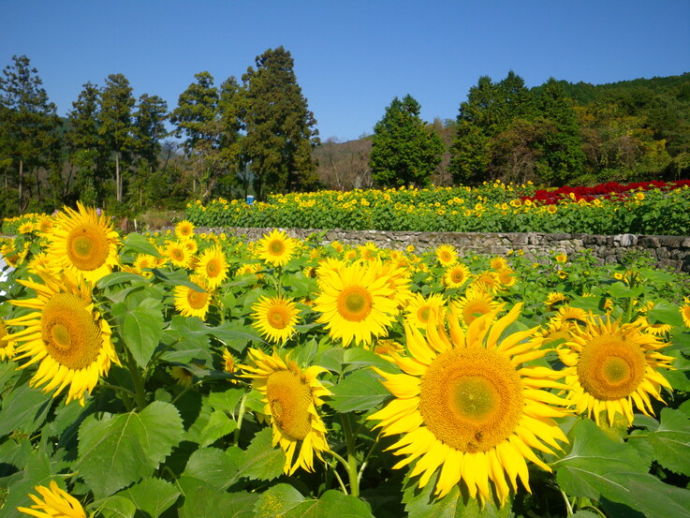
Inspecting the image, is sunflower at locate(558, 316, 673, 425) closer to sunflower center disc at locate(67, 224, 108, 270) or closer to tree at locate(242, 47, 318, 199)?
sunflower center disc at locate(67, 224, 108, 270)

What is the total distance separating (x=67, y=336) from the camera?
122 cm

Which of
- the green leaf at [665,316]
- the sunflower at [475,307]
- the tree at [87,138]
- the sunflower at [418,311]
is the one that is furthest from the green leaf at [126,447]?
the tree at [87,138]

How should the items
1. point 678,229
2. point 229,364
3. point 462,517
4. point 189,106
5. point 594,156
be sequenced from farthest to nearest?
point 189,106
point 594,156
point 678,229
point 229,364
point 462,517

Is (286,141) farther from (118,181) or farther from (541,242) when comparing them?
(541,242)

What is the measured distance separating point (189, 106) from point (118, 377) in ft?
164

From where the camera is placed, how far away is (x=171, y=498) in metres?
1.16

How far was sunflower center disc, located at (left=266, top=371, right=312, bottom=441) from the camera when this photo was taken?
1162mm

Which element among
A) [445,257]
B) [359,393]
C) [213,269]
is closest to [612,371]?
[359,393]

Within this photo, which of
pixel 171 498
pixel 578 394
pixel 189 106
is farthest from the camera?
pixel 189 106

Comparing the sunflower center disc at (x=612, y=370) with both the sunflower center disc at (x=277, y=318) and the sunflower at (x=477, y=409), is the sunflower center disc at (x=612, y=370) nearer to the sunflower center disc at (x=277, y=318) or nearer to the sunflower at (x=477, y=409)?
the sunflower at (x=477, y=409)

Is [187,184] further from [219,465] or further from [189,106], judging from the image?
[219,465]

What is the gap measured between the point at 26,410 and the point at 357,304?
3.72 feet

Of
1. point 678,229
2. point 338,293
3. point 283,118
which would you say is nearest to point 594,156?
point 283,118

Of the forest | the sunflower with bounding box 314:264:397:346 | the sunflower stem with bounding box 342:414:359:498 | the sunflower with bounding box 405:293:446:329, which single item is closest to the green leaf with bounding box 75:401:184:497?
the sunflower stem with bounding box 342:414:359:498
